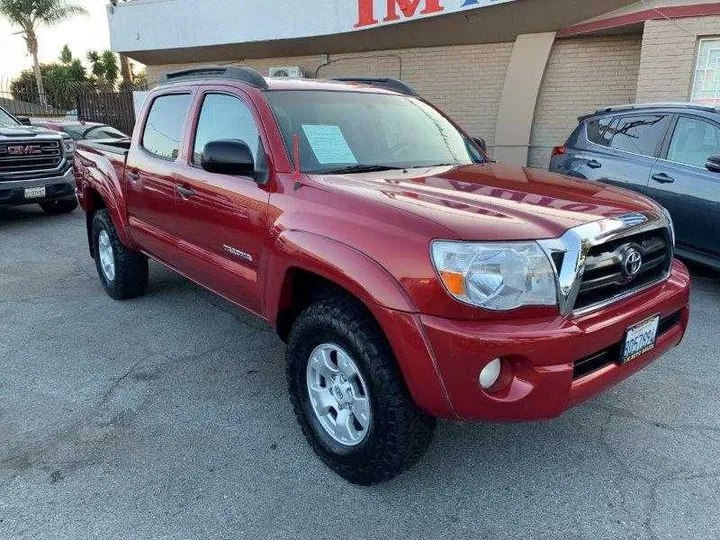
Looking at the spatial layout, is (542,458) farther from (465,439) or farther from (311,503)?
(311,503)

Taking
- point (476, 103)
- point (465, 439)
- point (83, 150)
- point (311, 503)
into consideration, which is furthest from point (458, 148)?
point (476, 103)

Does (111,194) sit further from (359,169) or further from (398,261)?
(398,261)

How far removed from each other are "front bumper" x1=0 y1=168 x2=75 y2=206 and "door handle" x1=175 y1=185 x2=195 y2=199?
19.5 ft

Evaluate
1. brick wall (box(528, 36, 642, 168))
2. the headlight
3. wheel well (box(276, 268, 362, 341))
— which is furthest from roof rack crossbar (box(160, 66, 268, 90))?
brick wall (box(528, 36, 642, 168))

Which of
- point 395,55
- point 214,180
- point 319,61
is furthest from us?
point 319,61

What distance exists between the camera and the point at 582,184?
320 centimetres

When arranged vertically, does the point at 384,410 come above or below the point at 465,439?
above

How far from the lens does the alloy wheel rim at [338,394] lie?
2606 millimetres

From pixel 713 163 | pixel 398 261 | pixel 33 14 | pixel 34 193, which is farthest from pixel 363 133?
pixel 33 14

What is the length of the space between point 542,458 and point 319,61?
11.4 m

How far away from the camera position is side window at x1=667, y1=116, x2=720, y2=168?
5.33m

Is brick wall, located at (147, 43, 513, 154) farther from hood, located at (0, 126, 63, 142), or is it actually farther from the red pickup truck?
the red pickup truck

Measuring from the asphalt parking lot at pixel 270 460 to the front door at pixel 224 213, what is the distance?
0.69 meters

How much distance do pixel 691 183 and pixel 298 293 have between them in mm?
4155
